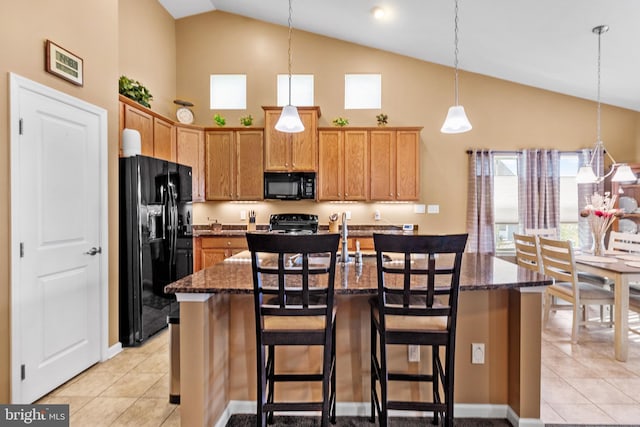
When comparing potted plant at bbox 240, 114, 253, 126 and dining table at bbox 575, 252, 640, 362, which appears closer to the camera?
dining table at bbox 575, 252, 640, 362

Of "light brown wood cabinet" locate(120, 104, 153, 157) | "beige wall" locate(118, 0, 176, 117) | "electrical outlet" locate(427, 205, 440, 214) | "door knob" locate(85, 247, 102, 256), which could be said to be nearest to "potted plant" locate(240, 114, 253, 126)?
"beige wall" locate(118, 0, 176, 117)

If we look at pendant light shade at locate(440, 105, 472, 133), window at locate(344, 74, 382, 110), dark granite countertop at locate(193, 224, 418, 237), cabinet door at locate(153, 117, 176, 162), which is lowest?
dark granite countertop at locate(193, 224, 418, 237)

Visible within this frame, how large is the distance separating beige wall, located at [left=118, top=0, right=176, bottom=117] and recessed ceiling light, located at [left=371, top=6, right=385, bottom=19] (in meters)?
2.98

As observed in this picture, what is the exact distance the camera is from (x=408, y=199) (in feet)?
15.7

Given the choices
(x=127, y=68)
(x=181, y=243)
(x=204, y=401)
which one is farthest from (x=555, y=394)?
(x=127, y=68)

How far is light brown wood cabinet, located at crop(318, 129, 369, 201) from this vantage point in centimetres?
477

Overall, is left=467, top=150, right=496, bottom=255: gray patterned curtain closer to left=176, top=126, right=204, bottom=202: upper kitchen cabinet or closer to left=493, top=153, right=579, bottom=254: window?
left=493, top=153, right=579, bottom=254: window

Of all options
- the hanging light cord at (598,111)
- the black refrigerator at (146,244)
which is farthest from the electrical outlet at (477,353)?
the hanging light cord at (598,111)

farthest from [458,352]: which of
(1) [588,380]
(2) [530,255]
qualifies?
(2) [530,255]

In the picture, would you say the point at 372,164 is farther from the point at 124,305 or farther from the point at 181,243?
the point at 124,305

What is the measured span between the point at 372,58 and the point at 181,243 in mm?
3817

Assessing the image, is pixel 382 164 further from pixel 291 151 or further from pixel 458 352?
pixel 458 352

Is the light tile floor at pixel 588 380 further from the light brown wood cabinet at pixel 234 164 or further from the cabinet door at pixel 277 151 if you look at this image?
the light brown wood cabinet at pixel 234 164

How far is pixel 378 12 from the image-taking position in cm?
404
